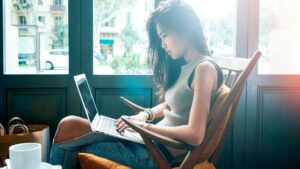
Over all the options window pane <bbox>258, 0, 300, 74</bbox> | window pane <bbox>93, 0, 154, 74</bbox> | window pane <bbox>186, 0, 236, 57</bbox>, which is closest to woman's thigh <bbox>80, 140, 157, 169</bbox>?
window pane <bbox>93, 0, 154, 74</bbox>

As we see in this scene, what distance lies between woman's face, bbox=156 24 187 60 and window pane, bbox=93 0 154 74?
0.86 meters

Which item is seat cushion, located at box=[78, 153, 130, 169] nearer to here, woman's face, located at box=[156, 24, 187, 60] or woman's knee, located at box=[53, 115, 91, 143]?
woman's knee, located at box=[53, 115, 91, 143]

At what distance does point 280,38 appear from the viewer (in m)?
2.29

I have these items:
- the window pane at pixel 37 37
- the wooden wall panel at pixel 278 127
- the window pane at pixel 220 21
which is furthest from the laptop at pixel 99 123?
the wooden wall panel at pixel 278 127

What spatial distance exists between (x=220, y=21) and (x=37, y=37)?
1.30 m

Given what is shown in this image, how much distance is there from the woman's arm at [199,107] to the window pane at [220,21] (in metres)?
1.07

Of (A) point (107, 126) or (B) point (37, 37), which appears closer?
(A) point (107, 126)

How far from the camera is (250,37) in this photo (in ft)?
7.22

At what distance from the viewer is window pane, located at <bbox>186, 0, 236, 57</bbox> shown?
7.43 feet

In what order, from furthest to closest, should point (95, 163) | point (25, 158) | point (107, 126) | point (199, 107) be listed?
point (107, 126)
point (95, 163)
point (199, 107)
point (25, 158)

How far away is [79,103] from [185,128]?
1.21 meters

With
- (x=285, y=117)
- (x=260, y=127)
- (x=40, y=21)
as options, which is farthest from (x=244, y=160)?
(x=40, y=21)

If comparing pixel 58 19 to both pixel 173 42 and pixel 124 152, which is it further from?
pixel 124 152

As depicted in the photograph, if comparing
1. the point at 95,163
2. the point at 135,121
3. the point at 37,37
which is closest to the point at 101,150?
the point at 95,163
